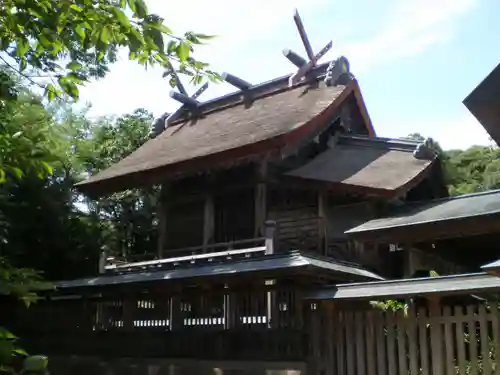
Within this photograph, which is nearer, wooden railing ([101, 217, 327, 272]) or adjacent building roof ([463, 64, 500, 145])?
adjacent building roof ([463, 64, 500, 145])

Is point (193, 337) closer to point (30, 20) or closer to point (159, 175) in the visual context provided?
point (159, 175)

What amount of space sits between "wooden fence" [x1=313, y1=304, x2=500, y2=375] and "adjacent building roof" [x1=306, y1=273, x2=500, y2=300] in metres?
0.34

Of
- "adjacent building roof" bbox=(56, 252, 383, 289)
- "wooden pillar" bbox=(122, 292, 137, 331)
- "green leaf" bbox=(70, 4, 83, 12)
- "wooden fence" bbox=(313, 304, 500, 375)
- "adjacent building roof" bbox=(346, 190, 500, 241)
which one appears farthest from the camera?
"wooden pillar" bbox=(122, 292, 137, 331)

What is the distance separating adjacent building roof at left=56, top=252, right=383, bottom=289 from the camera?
795 centimetres

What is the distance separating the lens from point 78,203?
22125 millimetres

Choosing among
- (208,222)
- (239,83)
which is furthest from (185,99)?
(208,222)

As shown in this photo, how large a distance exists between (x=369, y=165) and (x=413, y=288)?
18.7 feet

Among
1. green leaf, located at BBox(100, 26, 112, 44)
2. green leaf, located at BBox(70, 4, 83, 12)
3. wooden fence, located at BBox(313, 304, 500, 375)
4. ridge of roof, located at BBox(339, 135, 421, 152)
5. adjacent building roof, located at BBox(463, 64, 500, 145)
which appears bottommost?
wooden fence, located at BBox(313, 304, 500, 375)

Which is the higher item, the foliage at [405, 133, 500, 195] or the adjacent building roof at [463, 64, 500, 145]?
the foliage at [405, 133, 500, 195]

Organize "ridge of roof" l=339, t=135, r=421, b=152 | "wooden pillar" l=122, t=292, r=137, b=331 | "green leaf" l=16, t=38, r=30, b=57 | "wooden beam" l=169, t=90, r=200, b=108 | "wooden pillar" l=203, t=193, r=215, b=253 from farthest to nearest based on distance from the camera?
"wooden beam" l=169, t=90, r=200, b=108 → "wooden pillar" l=203, t=193, r=215, b=253 → "ridge of roof" l=339, t=135, r=421, b=152 → "wooden pillar" l=122, t=292, r=137, b=331 → "green leaf" l=16, t=38, r=30, b=57

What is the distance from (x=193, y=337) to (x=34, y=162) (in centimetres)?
710

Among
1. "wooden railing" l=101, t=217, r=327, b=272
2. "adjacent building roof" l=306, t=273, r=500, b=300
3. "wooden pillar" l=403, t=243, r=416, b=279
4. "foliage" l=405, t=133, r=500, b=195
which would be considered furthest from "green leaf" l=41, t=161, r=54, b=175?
"foliage" l=405, t=133, r=500, b=195

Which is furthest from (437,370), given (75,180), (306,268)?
(75,180)

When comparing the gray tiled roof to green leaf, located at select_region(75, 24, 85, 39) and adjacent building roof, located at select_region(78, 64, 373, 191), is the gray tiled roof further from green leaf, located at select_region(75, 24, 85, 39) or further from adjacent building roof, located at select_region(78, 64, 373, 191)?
green leaf, located at select_region(75, 24, 85, 39)
